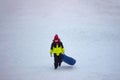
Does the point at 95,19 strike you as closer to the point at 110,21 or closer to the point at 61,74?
the point at 110,21

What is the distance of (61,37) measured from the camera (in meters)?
10.1

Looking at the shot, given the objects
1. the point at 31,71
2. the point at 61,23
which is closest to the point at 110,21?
the point at 61,23

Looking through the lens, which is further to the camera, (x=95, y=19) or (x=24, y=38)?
(x=95, y=19)

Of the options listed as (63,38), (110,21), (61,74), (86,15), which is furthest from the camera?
(86,15)

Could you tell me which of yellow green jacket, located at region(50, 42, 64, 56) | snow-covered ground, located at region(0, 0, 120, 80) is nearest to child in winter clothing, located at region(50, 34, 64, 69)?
yellow green jacket, located at region(50, 42, 64, 56)

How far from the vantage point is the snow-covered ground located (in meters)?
7.32

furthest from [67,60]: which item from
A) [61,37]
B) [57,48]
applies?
[61,37]

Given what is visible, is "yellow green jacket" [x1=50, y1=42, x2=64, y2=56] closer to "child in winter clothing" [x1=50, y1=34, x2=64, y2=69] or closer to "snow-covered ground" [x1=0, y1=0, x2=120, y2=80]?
"child in winter clothing" [x1=50, y1=34, x2=64, y2=69]

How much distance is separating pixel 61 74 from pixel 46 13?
6.80 metres

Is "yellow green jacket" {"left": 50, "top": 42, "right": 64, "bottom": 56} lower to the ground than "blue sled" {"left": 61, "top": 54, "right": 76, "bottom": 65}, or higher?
higher

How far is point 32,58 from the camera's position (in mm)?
8289

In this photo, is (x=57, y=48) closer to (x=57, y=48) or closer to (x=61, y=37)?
(x=57, y=48)

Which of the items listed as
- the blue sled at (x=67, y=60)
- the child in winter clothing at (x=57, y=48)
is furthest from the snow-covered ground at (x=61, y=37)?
the child in winter clothing at (x=57, y=48)

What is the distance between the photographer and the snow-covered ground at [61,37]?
7316 millimetres
